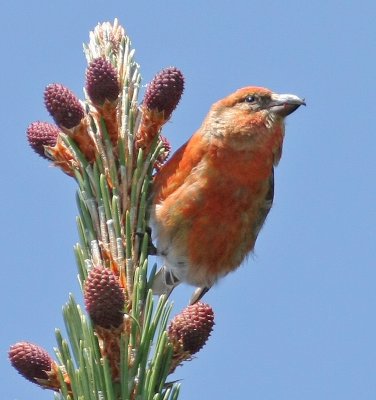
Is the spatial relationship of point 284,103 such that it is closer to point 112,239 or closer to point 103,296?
point 112,239

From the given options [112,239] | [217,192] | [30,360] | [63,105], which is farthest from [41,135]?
[217,192]

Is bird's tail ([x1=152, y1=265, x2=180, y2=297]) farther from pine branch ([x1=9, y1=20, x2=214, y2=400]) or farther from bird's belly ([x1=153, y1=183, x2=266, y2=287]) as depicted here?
pine branch ([x1=9, y1=20, x2=214, y2=400])

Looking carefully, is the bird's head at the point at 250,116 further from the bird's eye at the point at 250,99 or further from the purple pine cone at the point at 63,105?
the purple pine cone at the point at 63,105

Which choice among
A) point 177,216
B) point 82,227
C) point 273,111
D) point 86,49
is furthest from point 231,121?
point 82,227

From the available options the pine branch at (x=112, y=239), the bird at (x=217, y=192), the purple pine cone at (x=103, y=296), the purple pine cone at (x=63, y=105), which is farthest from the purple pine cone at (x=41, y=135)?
the purple pine cone at (x=103, y=296)

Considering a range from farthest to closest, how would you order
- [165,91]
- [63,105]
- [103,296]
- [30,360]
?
1. [165,91]
2. [63,105]
3. [30,360]
4. [103,296]

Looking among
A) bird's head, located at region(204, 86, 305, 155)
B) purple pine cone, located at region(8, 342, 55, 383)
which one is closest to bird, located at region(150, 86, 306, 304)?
bird's head, located at region(204, 86, 305, 155)

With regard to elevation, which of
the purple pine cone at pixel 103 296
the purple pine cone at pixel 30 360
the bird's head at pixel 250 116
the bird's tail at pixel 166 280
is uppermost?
the bird's head at pixel 250 116

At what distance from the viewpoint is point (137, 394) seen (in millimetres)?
2211

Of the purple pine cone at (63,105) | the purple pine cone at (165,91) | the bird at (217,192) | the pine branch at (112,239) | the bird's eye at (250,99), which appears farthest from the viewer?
the bird's eye at (250,99)

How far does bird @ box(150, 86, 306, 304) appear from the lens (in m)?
3.93

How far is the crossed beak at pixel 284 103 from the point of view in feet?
14.3

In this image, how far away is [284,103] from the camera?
4402 millimetres

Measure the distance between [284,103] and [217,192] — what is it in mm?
731
